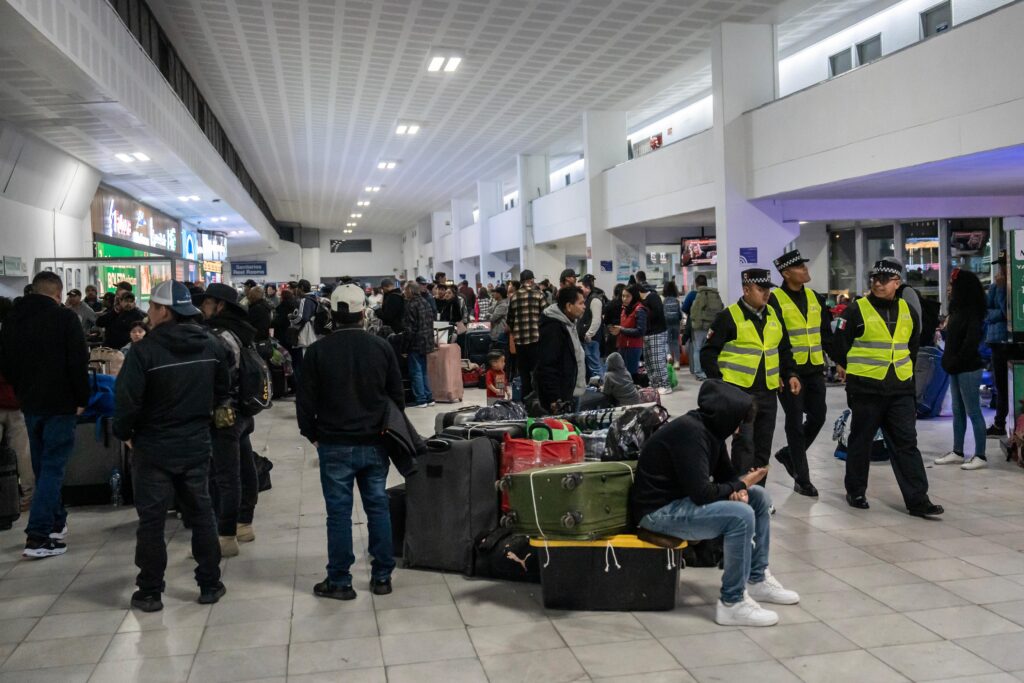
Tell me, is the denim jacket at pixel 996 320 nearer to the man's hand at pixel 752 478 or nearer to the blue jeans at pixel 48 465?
the man's hand at pixel 752 478

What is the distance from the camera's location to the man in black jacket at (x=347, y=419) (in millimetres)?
4664

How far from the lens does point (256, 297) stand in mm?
12414

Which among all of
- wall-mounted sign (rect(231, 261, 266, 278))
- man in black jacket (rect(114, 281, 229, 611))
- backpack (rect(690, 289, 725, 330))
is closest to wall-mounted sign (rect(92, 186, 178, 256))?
backpack (rect(690, 289, 725, 330))

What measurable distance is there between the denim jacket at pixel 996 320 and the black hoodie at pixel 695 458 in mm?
5505

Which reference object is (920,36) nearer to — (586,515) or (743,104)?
(743,104)

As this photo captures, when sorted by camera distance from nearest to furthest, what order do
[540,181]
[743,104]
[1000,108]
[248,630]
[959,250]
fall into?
[248,630] < [1000,108] < [743,104] < [959,250] < [540,181]

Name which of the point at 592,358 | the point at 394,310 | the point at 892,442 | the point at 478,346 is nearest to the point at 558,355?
the point at 892,442

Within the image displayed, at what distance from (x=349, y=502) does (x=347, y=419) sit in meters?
0.45

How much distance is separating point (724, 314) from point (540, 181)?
65.7 feet

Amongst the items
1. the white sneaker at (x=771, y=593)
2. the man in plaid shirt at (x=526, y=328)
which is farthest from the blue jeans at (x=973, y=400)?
the white sneaker at (x=771, y=593)

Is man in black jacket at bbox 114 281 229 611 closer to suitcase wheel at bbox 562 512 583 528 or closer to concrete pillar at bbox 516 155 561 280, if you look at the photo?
suitcase wheel at bbox 562 512 583 528

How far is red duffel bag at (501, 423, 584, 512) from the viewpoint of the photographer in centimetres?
531

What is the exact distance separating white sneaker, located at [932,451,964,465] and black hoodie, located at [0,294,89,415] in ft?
21.6

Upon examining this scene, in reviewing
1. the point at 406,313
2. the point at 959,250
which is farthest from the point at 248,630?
the point at 959,250
